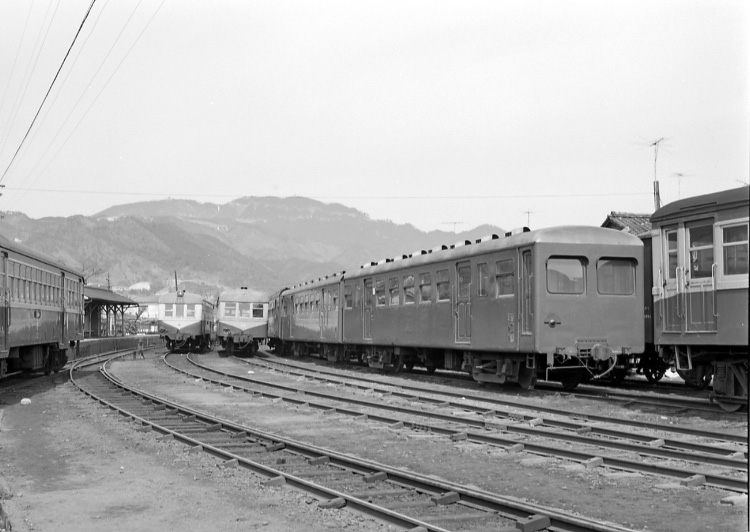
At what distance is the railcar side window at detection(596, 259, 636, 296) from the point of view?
16719 millimetres

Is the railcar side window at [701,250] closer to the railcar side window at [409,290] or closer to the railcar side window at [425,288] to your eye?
the railcar side window at [425,288]

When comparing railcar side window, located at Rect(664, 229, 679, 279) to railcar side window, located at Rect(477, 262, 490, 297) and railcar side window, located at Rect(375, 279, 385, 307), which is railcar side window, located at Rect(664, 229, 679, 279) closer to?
railcar side window, located at Rect(477, 262, 490, 297)

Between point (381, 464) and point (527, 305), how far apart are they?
25.0 ft

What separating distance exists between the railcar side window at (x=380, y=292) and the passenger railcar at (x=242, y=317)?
49.9 ft

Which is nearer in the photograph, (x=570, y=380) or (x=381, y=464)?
(x=381, y=464)

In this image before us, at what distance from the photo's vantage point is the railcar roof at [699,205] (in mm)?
12492

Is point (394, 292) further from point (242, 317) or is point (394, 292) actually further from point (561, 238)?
point (242, 317)

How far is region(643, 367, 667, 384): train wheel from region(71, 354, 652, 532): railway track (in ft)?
35.8

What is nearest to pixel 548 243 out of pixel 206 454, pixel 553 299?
pixel 553 299

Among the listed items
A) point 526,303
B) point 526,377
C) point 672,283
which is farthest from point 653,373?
point 672,283

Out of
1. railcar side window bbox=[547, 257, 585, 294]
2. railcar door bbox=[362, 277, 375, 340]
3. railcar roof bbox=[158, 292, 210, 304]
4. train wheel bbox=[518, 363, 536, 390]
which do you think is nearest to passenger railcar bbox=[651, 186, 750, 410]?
railcar side window bbox=[547, 257, 585, 294]

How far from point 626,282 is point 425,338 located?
5.83 metres

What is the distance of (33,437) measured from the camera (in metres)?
12.9

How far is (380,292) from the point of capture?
24.8 m
